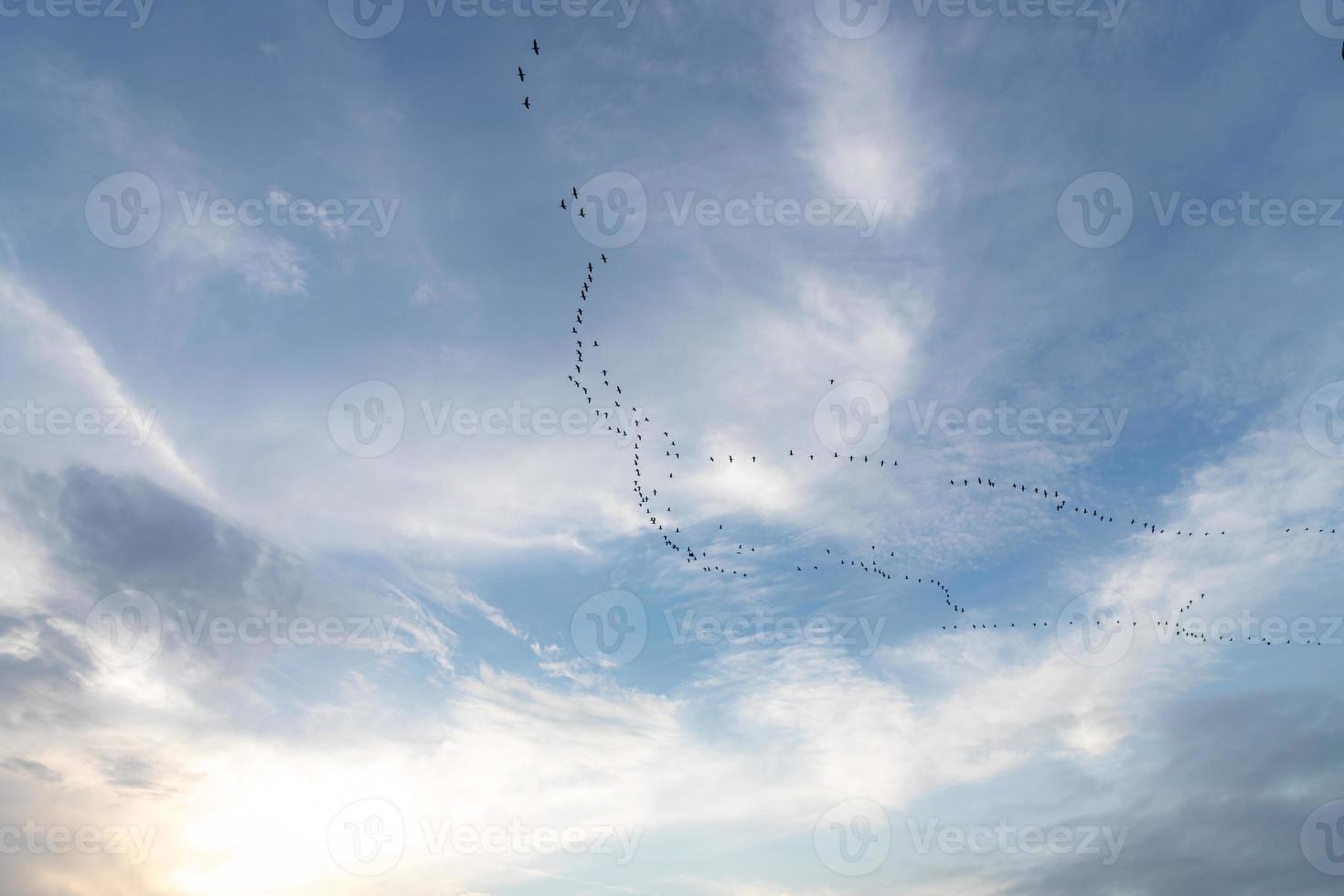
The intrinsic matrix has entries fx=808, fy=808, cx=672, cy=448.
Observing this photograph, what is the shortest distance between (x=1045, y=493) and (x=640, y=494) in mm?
78302

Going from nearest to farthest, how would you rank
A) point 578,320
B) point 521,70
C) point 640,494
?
point 521,70, point 578,320, point 640,494

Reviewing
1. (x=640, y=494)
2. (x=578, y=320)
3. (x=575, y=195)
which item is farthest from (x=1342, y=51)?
(x=640, y=494)

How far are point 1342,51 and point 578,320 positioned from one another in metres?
97.7

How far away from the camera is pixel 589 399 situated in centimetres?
13375

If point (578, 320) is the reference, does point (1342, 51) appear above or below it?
below

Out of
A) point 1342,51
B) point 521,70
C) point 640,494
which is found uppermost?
point 521,70

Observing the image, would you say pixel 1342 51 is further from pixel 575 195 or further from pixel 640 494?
pixel 640 494

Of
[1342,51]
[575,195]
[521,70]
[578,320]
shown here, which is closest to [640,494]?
[578,320]

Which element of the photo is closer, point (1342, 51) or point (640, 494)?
point (1342, 51)

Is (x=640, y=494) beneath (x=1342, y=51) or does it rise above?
above

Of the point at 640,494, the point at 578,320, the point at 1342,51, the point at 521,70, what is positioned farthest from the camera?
the point at 640,494

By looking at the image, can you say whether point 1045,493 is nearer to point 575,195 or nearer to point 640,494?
point 640,494

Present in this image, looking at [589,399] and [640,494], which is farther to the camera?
[640,494]

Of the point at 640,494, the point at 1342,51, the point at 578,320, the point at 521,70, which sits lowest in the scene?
the point at 1342,51
